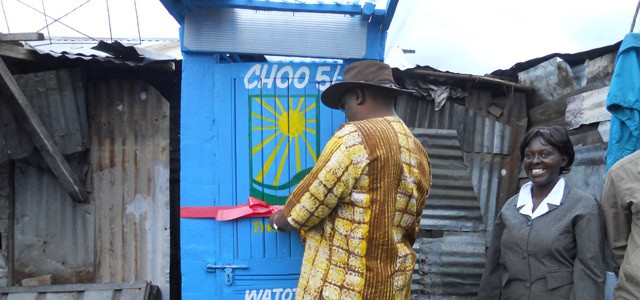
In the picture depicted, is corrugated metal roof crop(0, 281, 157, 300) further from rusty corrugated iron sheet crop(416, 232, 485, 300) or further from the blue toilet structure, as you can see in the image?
rusty corrugated iron sheet crop(416, 232, 485, 300)

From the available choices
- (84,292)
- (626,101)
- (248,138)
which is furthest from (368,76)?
(84,292)

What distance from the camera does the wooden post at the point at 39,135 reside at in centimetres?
346

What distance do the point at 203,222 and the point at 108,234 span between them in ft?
6.57

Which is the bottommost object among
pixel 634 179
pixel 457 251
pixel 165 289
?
pixel 165 289

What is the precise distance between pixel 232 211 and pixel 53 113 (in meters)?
2.06

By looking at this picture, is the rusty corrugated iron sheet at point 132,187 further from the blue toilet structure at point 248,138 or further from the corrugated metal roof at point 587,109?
the corrugated metal roof at point 587,109

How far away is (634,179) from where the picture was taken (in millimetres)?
2209

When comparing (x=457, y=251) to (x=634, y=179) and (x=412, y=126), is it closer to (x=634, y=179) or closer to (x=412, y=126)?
(x=412, y=126)

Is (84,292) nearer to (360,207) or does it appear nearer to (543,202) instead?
(360,207)

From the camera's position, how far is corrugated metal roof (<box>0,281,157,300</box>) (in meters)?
3.99

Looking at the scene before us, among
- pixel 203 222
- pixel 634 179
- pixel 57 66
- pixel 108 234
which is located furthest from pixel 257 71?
pixel 108 234

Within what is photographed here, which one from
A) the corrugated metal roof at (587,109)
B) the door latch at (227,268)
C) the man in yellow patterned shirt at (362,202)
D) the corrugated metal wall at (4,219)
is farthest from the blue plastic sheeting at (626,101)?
the corrugated metal wall at (4,219)

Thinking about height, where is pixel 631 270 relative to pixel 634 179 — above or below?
below

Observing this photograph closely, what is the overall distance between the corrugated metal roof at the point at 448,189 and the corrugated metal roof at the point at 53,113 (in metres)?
2.78
